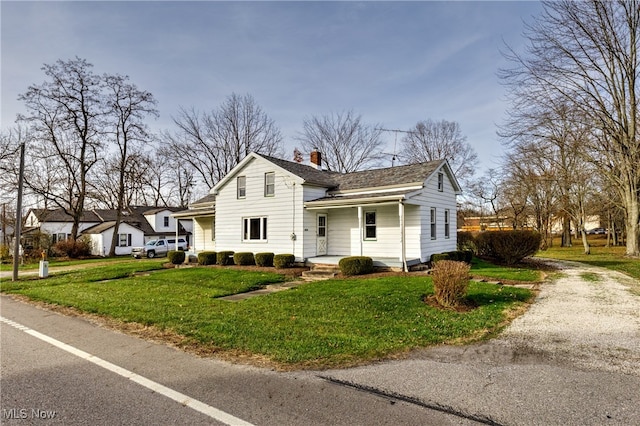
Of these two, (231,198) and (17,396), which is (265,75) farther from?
(17,396)

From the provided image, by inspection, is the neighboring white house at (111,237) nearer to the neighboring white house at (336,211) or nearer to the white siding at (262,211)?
the white siding at (262,211)

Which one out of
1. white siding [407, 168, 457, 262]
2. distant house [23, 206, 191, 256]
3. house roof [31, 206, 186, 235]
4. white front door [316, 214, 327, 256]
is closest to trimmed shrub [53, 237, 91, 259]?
distant house [23, 206, 191, 256]

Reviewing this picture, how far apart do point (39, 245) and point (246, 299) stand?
101 feet

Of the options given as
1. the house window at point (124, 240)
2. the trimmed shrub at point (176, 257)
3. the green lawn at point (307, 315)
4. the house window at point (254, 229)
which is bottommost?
the green lawn at point (307, 315)

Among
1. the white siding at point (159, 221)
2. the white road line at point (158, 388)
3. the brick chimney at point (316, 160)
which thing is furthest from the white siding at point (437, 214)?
the white siding at point (159, 221)

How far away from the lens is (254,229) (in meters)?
19.8

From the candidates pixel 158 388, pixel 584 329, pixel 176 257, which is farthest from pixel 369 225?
pixel 158 388

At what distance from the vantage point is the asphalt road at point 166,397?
11.7 ft

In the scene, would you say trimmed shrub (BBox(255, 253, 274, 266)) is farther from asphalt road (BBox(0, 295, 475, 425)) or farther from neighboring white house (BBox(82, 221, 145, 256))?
neighboring white house (BBox(82, 221, 145, 256))

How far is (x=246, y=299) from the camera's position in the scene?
395 inches

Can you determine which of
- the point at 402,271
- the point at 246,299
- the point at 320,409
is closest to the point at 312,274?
the point at 402,271

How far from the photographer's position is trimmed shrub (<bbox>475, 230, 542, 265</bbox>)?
56.6 feet

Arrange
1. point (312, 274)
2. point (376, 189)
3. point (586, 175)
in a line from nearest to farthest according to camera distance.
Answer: point (312, 274) < point (376, 189) < point (586, 175)

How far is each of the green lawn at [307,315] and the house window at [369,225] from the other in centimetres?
455
